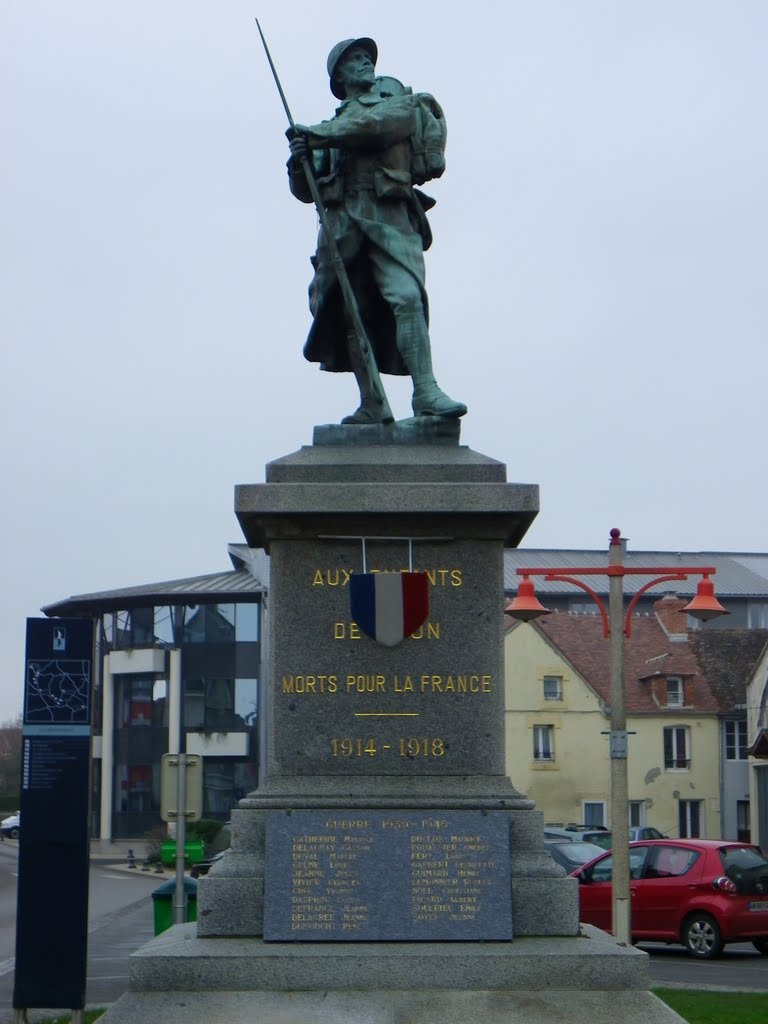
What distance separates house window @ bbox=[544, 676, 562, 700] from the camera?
5609cm

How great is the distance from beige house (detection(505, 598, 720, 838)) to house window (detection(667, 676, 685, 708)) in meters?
0.04

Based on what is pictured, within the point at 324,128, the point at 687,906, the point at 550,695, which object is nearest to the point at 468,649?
the point at 324,128

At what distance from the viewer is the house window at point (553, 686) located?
56.1 meters

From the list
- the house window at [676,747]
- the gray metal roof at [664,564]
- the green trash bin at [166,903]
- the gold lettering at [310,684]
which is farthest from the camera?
the gray metal roof at [664,564]

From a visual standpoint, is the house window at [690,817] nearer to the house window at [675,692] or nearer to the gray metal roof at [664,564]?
the house window at [675,692]

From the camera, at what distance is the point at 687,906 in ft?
67.9

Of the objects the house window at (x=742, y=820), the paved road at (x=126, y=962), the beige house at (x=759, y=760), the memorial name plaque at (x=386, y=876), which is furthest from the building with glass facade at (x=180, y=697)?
the memorial name plaque at (x=386, y=876)

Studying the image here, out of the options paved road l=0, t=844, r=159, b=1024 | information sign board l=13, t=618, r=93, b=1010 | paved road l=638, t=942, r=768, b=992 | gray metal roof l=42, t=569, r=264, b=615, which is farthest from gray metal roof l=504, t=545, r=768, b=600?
information sign board l=13, t=618, r=93, b=1010

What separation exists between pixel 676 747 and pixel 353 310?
47.5 metres

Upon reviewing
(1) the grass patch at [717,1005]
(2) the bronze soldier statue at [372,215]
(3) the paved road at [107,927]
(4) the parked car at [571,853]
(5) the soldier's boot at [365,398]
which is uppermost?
(2) the bronze soldier statue at [372,215]

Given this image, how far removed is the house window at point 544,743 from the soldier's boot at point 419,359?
46.8m

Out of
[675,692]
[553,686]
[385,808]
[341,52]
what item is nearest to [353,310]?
[341,52]

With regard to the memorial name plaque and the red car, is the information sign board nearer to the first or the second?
the memorial name plaque

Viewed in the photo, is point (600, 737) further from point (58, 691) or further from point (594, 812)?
point (58, 691)
